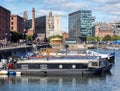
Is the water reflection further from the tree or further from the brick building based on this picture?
the tree

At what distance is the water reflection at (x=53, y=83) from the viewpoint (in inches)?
2138

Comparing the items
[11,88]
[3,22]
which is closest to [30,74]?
[11,88]

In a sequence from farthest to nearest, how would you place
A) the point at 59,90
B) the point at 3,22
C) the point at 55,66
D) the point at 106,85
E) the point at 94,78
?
the point at 3,22, the point at 55,66, the point at 94,78, the point at 106,85, the point at 59,90

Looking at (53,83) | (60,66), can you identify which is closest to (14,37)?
(60,66)

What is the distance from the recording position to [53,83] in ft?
196

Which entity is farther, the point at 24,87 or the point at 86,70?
the point at 86,70

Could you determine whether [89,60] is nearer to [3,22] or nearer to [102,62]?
[102,62]

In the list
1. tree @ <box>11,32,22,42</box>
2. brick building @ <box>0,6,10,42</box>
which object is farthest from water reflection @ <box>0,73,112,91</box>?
tree @ <box>11,32,22,42</box>

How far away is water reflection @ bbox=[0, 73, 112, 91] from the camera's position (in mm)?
54312

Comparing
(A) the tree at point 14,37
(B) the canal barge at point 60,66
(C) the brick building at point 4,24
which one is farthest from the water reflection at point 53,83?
(A) the tree at point 14,37

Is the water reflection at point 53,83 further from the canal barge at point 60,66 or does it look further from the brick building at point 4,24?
the brick building at point 4,24

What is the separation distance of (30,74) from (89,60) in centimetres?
994

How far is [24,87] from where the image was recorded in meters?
55.2

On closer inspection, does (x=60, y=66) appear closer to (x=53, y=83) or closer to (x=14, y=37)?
(x=53, y=83)
